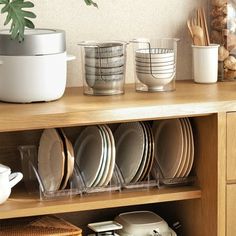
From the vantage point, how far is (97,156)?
2.24 metres

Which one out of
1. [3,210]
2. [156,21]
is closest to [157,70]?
[156,21]

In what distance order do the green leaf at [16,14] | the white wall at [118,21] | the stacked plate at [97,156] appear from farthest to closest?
the white wall at [118,21] → the stacked plate at [97,156] → the green leaf at [16,14]

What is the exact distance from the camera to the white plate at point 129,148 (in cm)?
228

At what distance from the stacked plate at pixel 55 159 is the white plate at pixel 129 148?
0.21 metres

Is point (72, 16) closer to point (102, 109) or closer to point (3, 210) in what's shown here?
point (102, 109)

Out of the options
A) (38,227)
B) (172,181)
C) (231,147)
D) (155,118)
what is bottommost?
(38,227)

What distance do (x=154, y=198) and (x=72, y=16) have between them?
0.64 meters

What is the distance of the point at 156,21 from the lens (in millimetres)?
2500

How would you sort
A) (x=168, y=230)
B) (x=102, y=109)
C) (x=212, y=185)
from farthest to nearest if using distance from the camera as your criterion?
(x=168, y=230), (x=212, y=185), (x=102, y=109)

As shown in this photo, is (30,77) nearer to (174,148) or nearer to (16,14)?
(16,14)

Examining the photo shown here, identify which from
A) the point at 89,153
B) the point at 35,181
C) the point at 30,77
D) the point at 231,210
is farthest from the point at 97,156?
the point at 231,210

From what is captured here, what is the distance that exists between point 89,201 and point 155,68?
0.45 meters

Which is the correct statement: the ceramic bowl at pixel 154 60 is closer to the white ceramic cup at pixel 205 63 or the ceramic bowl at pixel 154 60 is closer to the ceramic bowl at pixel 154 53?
the ceramic bowl at pixel 154 53

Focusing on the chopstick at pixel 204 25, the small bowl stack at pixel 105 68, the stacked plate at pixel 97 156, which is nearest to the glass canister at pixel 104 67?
the small bowl stack at pixel 105 68
